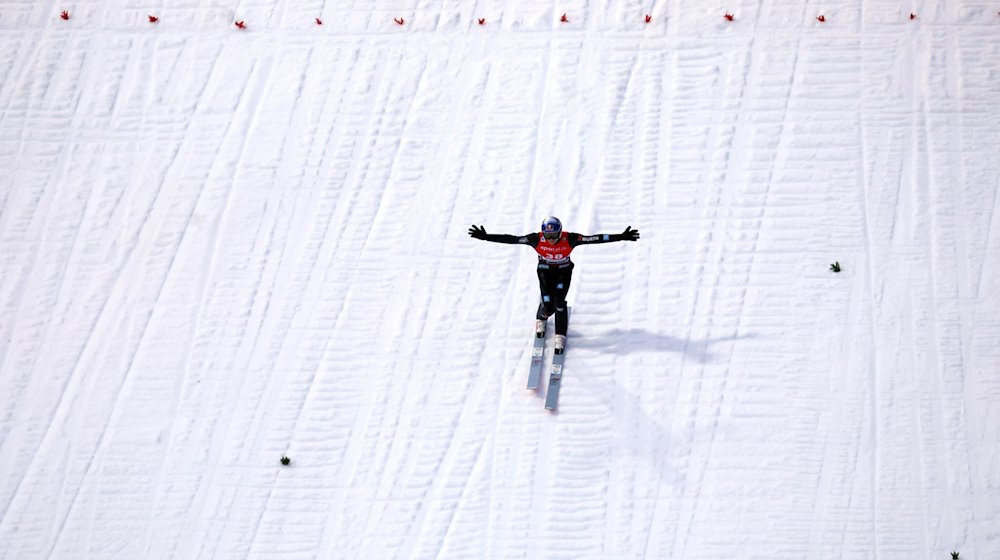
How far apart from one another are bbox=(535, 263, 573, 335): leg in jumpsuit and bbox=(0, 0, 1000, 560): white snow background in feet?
1.66

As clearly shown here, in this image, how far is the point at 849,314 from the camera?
42.1 feet

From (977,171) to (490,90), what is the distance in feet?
21.2

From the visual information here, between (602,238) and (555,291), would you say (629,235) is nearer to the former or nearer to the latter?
(602,238)

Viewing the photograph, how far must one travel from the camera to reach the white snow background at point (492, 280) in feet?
38.7

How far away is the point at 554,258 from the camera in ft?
40.3

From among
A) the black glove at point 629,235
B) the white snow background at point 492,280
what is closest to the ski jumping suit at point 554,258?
the black glove at point 629,235

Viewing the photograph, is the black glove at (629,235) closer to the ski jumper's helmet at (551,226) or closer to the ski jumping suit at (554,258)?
the ski jumping suit at (554,258)

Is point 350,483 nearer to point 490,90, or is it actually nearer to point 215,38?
Answer: point 490,90

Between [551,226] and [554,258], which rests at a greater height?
[551,226]

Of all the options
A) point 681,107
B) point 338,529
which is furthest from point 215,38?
point 338,529

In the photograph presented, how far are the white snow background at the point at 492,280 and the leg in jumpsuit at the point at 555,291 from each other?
19.9 inches

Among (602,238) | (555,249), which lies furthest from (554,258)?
(602,238)

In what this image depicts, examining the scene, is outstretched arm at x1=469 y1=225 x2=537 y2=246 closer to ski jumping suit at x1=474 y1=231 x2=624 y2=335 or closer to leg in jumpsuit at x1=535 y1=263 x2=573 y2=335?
ski jumping suit at x1=474 y1=231 x2=624 y2=335

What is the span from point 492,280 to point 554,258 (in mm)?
1461
